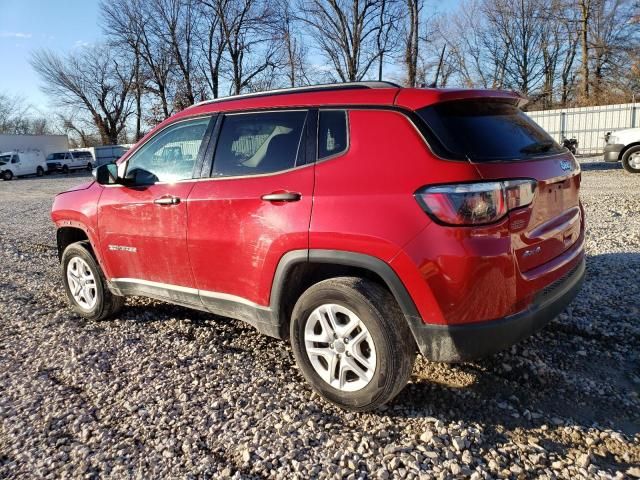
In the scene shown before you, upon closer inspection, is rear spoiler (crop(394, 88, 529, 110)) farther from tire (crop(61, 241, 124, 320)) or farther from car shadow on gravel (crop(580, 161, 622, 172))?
car shadow on gravel (crop(580, 161, 622, 172))

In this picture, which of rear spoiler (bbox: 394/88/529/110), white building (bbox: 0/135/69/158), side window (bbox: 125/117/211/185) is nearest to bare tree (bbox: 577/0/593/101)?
rear spoiler (bbox: 394/88/529/110)

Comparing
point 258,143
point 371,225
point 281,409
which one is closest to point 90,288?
point 258,143

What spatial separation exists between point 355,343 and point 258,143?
1447mm

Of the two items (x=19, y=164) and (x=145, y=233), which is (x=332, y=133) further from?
(x=19, y=164)

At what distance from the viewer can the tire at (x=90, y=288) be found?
14.2ft

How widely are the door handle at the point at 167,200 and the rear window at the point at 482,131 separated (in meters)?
1.86

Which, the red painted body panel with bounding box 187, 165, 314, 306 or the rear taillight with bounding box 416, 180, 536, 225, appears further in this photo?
the red painted body panel with bounding box 187, 165, 314, 306

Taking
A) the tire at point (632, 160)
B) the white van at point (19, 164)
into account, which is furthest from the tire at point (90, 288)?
the white van at point (19, 164)

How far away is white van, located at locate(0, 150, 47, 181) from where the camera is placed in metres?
31.8

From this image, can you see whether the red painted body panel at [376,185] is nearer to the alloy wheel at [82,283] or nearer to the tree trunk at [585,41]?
the alloy wheel at [82,283]

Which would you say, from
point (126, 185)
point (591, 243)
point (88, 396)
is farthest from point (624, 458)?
point (591, 243)

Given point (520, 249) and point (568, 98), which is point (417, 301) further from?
point (568, 98)

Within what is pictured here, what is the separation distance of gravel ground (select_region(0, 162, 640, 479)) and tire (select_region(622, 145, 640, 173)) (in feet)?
34.6

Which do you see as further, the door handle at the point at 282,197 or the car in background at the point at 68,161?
the car in background at the point at 68,161
